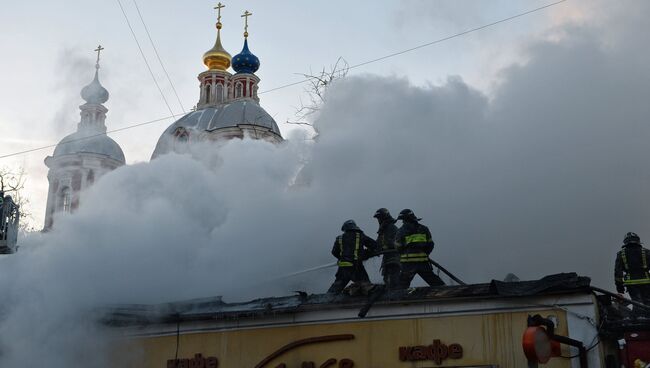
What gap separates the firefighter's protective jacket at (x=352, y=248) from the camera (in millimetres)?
14648

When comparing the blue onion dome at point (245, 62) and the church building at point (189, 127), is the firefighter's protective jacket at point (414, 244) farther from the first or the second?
the blue onion dome at point (245, 62)

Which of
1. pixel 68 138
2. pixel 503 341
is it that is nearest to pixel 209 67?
pixel 68 138

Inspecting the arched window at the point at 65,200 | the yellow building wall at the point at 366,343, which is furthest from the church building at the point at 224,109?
the yellow building wall at the point at 366,343

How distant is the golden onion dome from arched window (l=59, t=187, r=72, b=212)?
39.7 feet

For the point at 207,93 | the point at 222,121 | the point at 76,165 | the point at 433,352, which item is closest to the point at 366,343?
the point at 433,352

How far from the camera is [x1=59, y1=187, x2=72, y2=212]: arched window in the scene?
44781mm

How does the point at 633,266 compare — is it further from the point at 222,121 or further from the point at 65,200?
the point at 65,200

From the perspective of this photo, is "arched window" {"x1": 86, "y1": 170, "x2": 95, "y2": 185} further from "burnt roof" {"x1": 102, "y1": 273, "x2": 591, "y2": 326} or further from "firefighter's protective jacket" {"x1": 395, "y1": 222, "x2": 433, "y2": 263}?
"firefighter's protective jacket" {"x1": 395, "y1": 222, "x2": 433, "y2": 263}

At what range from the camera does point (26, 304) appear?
14.8m

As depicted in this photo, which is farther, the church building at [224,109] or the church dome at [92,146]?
the church dome at [92,146]

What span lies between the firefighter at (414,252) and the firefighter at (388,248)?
37 centimetres

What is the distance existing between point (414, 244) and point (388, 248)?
770 millimetres

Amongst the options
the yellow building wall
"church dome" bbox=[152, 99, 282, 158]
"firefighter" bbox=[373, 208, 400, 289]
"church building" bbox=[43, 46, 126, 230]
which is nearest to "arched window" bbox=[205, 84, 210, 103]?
"church dome" bbox=[152, 99, 282, 158]

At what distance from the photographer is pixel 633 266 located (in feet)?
45.0
